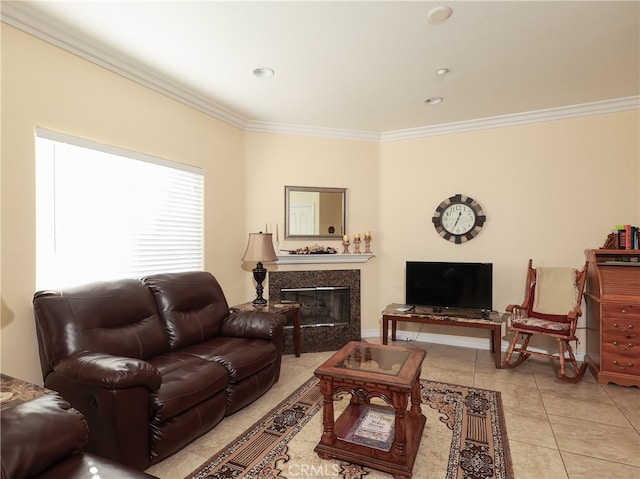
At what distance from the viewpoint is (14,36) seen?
2303 millimetres

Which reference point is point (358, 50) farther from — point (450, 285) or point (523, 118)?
point (450, 285)

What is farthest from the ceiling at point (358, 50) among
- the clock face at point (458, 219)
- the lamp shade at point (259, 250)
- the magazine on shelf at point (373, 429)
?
the magazine on shelf at point (373, 429)

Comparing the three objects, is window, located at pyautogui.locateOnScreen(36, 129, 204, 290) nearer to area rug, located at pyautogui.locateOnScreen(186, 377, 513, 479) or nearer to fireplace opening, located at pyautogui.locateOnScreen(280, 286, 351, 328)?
fireplace opening, located at pyautogui.locateOnScreen(280, 286, 351, 328)

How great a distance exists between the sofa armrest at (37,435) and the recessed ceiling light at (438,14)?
115 inches

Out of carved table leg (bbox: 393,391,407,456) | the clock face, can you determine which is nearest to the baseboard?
the clock face

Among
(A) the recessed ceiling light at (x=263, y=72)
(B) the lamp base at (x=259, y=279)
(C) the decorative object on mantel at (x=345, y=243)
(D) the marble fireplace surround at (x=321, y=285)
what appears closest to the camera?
(A) the recessed ceiling light at (x=263, y=72)

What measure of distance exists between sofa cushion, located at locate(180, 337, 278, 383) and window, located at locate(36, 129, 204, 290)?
3.17 feet

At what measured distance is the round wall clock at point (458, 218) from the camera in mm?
4410

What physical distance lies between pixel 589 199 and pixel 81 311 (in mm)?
4938

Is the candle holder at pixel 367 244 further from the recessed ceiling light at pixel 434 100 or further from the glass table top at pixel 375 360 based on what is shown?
the glass table top at pixel 375 360

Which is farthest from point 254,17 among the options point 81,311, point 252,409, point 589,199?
point 589,199

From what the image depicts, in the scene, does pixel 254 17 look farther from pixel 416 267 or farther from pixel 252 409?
pixel 416 267

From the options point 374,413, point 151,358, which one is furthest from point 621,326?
point 151,358

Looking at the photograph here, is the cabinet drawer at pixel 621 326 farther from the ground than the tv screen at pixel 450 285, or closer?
closer
